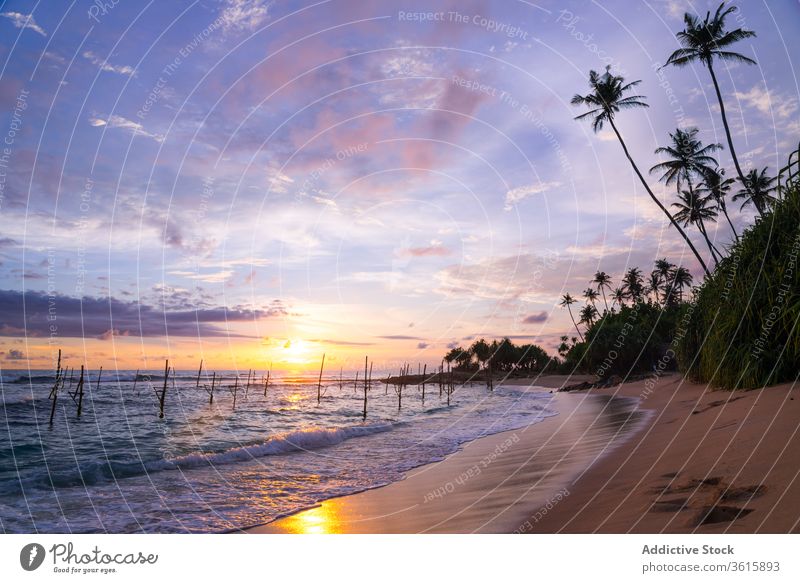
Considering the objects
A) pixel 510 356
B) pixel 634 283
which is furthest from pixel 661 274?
pixel 510 356

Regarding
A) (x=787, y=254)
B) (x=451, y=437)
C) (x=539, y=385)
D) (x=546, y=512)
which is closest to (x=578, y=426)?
(x=451, y=437)

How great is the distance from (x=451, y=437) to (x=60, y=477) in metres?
13.5

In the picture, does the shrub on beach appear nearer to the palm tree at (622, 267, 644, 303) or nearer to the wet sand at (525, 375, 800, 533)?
the wet sand at (525, 375, 800, 533)

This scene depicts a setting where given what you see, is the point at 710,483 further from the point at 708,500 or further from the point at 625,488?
the point at 625,488

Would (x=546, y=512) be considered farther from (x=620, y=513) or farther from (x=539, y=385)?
(x=539, y=385)

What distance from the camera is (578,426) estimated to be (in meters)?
18.3

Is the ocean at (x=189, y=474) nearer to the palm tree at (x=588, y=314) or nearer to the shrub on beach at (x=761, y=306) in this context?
the shrub on beach at (x=761, y=306)

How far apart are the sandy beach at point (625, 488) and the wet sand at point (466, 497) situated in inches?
0.9

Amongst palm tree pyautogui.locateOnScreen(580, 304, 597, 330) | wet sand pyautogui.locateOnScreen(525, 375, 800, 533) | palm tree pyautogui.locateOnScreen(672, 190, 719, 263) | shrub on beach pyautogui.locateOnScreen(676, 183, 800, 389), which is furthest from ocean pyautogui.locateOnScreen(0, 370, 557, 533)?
palm tree pyautogui.locateOnScreen(580, 304, 597, 330)

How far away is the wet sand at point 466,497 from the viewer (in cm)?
677

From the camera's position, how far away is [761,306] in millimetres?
9109

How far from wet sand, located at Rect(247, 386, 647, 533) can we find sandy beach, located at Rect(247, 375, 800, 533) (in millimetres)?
22

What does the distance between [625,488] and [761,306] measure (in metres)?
5.49

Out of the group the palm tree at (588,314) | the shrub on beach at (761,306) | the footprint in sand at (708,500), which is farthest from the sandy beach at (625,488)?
the palm tree at (588,314)
